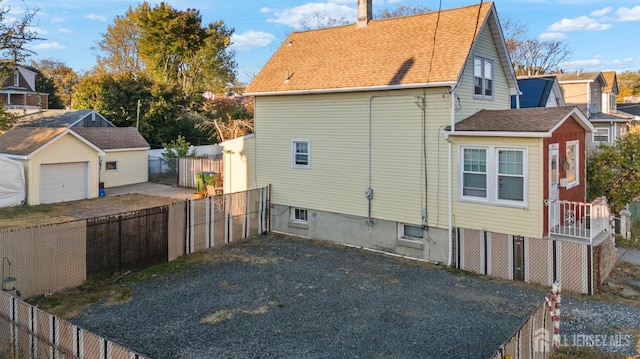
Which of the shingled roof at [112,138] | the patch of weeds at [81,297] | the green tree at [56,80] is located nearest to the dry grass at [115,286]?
the patch of weeds at [81,297]

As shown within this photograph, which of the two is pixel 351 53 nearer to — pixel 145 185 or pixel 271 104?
pixel 271 104

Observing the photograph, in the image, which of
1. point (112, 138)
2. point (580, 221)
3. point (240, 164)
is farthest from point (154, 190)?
point (580, 221)

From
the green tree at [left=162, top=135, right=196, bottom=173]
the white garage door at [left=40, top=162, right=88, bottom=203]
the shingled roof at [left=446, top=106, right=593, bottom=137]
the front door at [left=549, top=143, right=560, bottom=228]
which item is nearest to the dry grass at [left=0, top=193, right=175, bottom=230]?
the white garage door at [left=40, top=162, right=88, bottom=203]

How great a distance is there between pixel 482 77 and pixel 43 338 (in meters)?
13.7

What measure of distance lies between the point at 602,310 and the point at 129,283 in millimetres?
11144

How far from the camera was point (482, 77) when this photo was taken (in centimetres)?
1470

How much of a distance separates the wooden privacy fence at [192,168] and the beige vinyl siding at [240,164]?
8.50 meters

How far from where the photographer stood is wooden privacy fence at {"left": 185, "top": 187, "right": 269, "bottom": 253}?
14.0m

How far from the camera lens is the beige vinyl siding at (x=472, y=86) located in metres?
13.5

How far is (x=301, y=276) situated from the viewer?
1203cm

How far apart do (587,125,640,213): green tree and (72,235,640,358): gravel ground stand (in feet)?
24.1

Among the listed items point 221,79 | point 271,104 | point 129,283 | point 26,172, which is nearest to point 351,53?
point 271,104

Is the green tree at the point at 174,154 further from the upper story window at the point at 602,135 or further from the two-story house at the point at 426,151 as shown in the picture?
the upper story window at the point at 602,135

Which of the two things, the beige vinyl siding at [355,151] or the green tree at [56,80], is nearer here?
the beige vinyl siding at [355,151]
